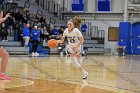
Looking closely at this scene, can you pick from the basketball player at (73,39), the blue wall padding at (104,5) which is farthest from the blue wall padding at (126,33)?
the basketball player at (73,39)

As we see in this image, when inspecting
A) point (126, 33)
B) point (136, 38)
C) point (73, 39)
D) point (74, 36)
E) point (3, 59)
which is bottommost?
point (136, 38)

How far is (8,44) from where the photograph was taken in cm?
2534

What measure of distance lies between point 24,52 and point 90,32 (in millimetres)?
10527

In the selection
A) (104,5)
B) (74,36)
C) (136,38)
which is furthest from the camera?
(104,5)

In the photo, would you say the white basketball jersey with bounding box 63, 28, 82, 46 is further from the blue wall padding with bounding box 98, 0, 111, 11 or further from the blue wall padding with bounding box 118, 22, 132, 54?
the blue wall padding with bounding box 98, 0, 111, 11

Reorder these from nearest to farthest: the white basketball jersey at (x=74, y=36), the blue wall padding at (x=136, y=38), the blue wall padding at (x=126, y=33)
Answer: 1. the white basketball jersey at (x=74, y=36)
2. the blue wall padding at (x=126, y=33)
3. the blue wall padding at (x=136, y=38)

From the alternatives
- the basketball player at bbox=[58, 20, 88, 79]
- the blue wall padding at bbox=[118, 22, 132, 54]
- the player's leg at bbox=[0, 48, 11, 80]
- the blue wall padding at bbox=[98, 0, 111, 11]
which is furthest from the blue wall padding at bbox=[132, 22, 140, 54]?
the player's leg at bbox=[0, 48, 11, 80]

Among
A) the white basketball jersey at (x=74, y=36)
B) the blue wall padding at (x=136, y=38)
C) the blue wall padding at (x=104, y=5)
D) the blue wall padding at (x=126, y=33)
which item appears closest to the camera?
the white basketball jersey at (x=74, y=36)

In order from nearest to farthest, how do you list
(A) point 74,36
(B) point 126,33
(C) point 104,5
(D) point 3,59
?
(D) point 3,59
(A) point 74,36
(B) point 126,33
(C) point 104,5

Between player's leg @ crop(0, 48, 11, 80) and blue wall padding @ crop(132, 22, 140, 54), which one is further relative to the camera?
blue wall padding @ crop(132, 22, 140, 54)

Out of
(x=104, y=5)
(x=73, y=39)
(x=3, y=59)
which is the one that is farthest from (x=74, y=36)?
(x=104, y=5)

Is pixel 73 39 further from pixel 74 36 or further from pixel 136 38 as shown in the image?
pixel 136 38

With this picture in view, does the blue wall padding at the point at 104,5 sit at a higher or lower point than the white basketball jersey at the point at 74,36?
higher

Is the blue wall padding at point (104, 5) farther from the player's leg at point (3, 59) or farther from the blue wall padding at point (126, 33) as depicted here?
the player's leg at point (3, 59)
